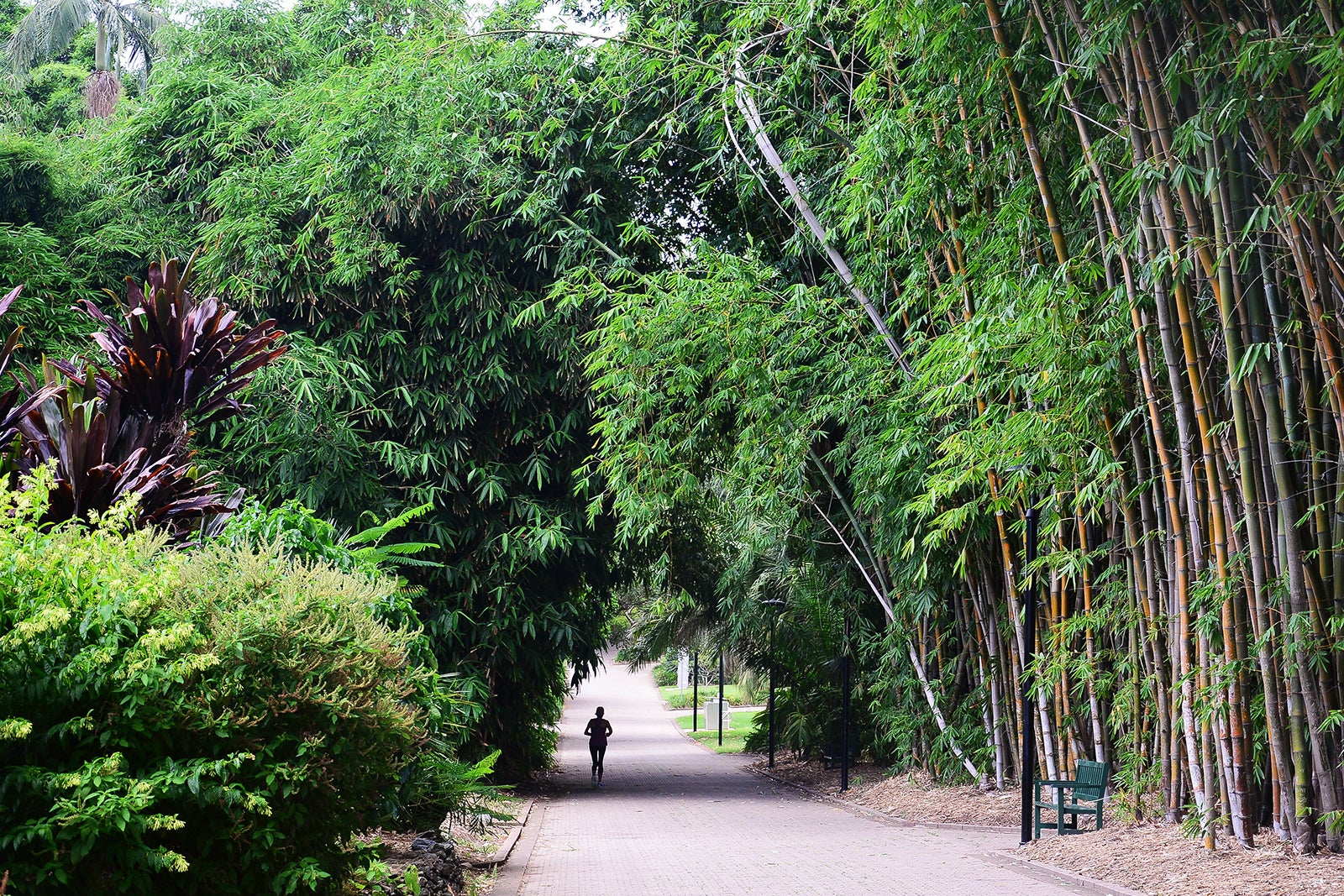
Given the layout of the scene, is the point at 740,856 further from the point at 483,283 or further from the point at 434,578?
the point at 483,283

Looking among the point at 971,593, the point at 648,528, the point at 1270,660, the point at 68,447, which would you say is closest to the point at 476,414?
the point at 648,528

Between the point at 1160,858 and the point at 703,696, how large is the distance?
1581 inches

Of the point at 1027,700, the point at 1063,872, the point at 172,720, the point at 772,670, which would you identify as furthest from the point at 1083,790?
the point at 772,670

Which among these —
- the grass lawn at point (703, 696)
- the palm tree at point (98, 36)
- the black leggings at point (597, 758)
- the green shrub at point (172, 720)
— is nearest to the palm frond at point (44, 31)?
the palm tree at point (98, 36)

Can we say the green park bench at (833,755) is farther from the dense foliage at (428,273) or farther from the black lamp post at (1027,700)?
the black lamp post at (1027,700)

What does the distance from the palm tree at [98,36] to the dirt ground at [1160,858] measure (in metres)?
17.8

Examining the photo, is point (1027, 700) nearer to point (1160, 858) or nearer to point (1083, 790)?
point (1083, 790)

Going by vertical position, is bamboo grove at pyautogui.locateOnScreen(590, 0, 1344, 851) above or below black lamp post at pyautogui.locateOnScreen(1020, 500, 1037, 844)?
above

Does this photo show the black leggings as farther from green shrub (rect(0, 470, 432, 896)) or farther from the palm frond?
the palm frond

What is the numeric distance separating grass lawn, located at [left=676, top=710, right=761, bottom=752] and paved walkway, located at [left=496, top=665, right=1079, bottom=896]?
8246 millimetres

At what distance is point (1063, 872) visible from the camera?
Result: 810cm

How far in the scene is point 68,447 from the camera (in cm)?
654

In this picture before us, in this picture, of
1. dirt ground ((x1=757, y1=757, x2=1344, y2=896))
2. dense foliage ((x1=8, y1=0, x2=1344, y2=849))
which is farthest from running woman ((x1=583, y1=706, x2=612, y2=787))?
dirt ground ((x1=757, y1=757, x2=1344, y2=896))

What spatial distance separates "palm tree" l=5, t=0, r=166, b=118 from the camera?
836 inches
